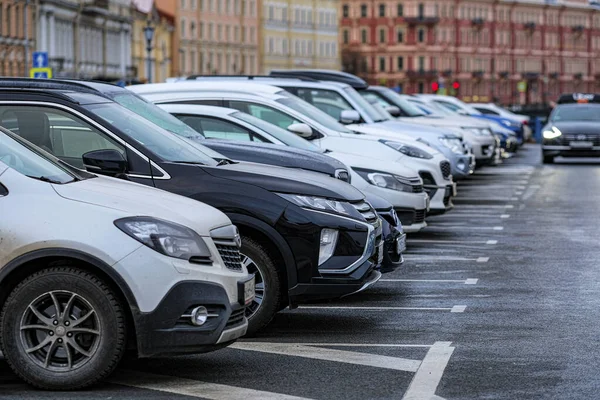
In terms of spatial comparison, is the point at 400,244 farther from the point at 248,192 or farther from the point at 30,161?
Answer: the point at 30,161

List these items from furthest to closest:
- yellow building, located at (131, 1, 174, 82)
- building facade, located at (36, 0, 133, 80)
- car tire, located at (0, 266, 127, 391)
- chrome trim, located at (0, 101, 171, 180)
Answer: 1. yellow building, located at (131, 1, 174, 82)
2. building facade, located at (36, 0, 133, 80)
3. chrome trim, located at (0, 101, 171, 180)
4. car tire, located at (0, 266, 127, 391)

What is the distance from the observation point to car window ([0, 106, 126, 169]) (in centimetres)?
1044

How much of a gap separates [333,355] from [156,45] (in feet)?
387

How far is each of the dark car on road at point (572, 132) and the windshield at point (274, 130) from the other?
83.4ft

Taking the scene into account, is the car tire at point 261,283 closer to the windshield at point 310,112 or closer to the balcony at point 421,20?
the windshield at point 310,112

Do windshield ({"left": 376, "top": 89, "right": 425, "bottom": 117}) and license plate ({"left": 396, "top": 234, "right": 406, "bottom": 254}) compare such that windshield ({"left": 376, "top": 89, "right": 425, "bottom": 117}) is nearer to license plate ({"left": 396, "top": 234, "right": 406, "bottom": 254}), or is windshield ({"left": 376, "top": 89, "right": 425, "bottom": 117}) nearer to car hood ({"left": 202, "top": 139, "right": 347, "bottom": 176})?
car hood ({"left": 202, "top": 139, "right": 347, "bottom": 176})

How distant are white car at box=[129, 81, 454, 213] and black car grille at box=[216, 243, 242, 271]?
259 inches

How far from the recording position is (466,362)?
9.55 meters

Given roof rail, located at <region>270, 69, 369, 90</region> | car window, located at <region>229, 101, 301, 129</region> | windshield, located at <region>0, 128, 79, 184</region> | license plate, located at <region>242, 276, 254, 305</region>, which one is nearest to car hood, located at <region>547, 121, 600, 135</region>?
roof rail, located at <region>270, 69, 369, 90</region>

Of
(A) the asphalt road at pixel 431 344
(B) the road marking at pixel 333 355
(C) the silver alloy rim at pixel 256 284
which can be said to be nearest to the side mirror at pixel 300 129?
(A) the asphalt road at pixel 431 344

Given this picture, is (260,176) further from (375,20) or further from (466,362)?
(375,20)

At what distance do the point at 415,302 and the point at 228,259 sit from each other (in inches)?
149

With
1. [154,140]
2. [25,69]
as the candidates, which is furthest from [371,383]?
[25,69]

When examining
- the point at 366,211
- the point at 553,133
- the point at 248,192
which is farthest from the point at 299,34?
the point at 248,192
